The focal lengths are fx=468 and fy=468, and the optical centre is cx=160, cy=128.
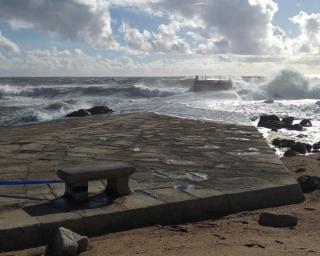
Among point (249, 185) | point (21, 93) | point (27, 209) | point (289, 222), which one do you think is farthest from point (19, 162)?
point (21, 93)

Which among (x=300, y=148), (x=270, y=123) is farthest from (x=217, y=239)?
(x=270, y=123)

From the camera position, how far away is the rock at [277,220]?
386 centimetres

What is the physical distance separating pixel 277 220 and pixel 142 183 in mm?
1325

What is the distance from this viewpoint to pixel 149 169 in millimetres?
5152

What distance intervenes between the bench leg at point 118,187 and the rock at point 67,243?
3.07ft

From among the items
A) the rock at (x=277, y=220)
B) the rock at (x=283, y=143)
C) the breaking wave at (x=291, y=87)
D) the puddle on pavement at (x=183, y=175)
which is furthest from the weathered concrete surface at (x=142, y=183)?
the breaking wave at (x=291, y=87)

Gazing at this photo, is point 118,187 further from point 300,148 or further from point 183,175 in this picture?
point 300,148

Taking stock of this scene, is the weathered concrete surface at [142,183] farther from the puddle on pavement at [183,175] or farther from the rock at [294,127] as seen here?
the rock at [294,127]

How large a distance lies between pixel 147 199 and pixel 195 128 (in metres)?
5.66

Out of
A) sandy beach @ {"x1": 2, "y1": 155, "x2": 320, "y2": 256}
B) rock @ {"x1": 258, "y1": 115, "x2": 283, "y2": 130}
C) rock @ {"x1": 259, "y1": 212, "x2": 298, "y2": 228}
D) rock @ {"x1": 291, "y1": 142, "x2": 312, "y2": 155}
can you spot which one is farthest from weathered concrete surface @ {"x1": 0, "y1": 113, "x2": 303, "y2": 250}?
A: rock @ {"x1": 258, "y1": 115, "x2": 283, "y2": 130}

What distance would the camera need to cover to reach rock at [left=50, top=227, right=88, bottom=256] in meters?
2.94

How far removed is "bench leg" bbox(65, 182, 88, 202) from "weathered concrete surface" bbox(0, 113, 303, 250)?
0.08 meters

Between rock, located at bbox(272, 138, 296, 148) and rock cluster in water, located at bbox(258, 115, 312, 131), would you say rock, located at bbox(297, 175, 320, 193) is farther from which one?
rock cluster in water, located at bbox(258, 115, 312, 131)

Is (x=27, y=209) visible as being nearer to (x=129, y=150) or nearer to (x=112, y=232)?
(x=112, y=232)
